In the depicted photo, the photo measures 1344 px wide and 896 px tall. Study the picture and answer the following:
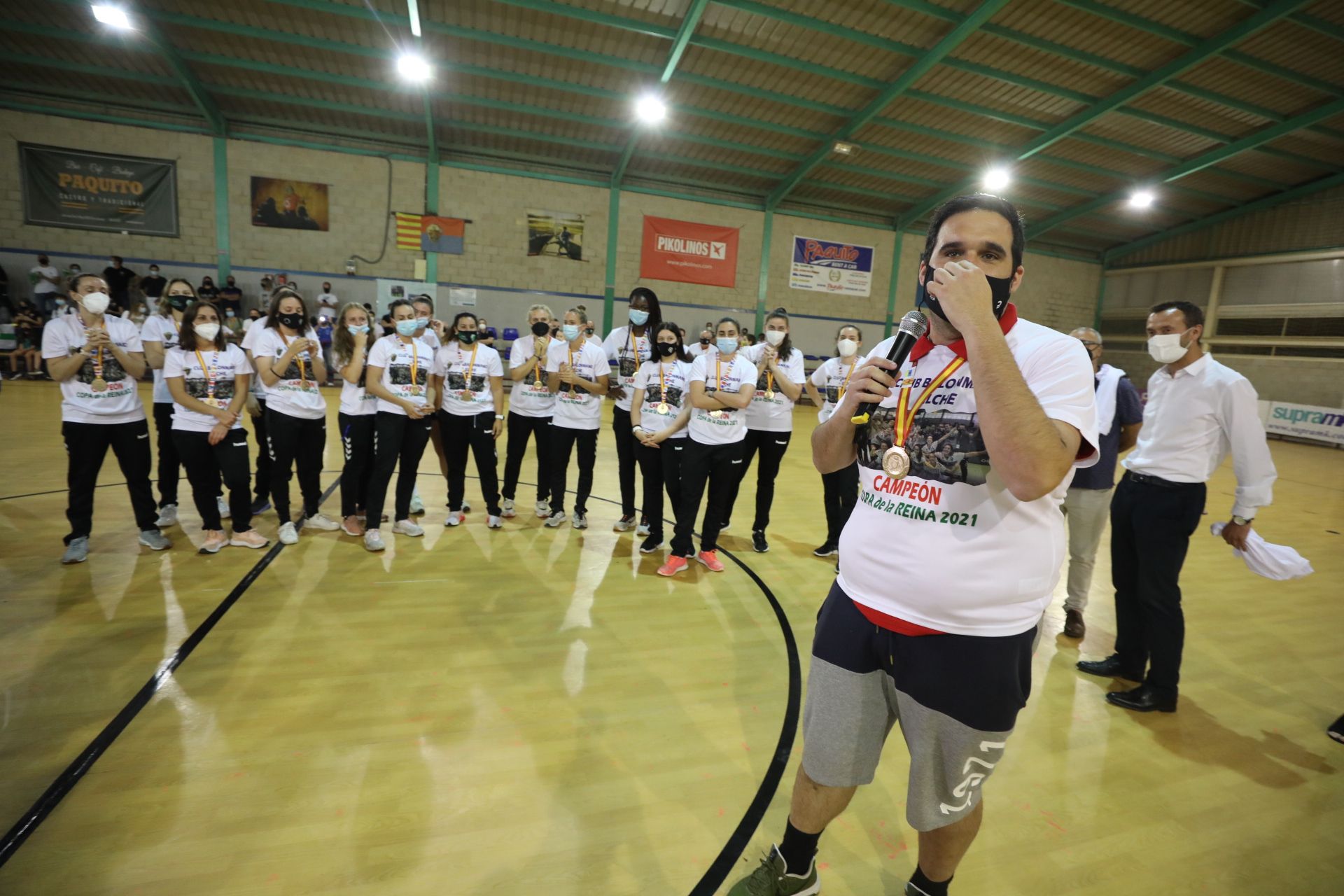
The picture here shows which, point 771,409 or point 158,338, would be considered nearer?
point 158,338

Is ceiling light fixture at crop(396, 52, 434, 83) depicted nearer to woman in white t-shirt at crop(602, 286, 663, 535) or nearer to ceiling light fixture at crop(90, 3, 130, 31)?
ceiling light fixture at crop(90, 3, 130, 31)

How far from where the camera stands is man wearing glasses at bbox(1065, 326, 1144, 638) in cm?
331

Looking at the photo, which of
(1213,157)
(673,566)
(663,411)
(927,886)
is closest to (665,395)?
(663,411)

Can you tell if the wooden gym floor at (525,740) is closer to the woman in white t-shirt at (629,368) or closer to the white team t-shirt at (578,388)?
the woman in white t-shirt at (629,368)

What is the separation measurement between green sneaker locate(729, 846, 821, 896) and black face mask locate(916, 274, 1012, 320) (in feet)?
4.84

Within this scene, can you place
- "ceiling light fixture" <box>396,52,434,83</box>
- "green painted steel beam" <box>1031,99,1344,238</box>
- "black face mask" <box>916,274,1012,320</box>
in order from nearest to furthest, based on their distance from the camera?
"black face mask" <box>916,274,1012,320</box> < "ceiling light fixture" <box>396,52,434,83</box> < "green painted steel beam" <box>1031,99,1344,238</box>

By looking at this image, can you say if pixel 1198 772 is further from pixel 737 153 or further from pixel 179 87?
pixel 179 87

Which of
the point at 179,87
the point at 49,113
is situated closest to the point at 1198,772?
the point at 179,87

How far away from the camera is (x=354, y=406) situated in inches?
169

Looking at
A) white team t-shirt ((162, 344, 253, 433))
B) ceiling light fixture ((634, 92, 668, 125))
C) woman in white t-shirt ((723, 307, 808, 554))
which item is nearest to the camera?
white team t-shirt ((162, 344, 253, 433))

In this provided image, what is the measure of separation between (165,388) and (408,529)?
77.3 inches

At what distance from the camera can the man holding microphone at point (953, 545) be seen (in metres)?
1.16

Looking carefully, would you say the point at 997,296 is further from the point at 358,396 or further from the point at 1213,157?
the point at 1213,157

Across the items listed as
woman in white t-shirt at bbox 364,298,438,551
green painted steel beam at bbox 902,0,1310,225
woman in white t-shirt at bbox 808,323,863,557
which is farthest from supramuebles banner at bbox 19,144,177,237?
green painted steel beam at bbox 902,0,1310,225
